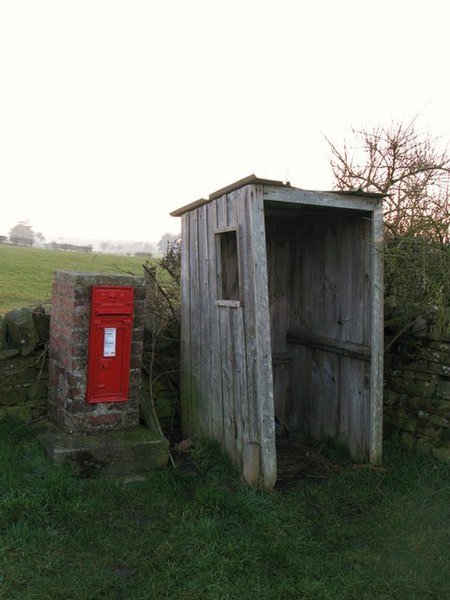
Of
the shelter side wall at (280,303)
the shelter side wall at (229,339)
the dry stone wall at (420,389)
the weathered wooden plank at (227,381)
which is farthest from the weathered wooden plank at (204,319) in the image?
the dry stone wall at (420,389)

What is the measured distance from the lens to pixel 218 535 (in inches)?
156

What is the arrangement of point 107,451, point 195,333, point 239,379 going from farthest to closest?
point 195,333, point 239,379, point 107,451

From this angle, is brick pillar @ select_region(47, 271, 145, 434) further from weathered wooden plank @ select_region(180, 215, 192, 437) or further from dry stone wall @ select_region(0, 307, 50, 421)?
weathered wooden plank @ select_region(180, 215, 192, 437)

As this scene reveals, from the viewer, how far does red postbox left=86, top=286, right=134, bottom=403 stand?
5.17 metres

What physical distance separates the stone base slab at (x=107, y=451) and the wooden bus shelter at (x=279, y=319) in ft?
2.48

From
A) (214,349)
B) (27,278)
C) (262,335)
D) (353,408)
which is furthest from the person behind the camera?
(27,278)

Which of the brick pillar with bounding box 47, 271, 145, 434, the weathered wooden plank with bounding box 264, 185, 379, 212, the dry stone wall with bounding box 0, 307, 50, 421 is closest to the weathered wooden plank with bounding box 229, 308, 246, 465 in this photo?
the brick pillar with bounding box 47, 271, 145, 434

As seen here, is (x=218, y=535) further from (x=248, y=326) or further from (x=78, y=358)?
(x=78, y=358)

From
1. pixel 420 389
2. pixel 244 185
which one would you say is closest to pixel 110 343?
pixel 244 185

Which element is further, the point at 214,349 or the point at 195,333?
the point at 195,333

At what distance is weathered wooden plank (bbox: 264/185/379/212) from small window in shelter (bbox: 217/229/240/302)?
75cm

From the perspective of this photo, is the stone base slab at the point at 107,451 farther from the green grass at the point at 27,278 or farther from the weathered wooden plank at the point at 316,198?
the green grass at the point at 27,278

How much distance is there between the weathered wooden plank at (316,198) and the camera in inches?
199

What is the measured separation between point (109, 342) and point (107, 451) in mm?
1014
